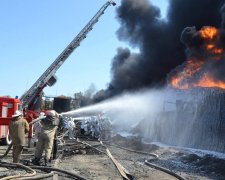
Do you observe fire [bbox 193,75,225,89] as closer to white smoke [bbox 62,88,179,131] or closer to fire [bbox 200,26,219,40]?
white smoke [bbox 62,88,179,131]

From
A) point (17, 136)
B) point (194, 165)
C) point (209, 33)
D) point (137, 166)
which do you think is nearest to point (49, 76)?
point (209, 33)

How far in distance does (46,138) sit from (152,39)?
32303mm

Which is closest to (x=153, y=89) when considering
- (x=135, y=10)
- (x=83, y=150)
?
(x=135, y=10)

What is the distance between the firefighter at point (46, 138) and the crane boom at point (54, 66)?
566 inches

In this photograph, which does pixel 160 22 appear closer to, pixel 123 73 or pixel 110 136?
pixel 123 73

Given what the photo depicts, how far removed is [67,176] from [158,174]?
2.92 meters

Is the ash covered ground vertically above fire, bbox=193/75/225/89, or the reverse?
fire, bbox=193/75/225/89

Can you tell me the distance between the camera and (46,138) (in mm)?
12617

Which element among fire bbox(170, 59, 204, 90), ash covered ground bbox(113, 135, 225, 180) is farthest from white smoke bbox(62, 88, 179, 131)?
ash covered ground bbox(113, 135, 225, 180)

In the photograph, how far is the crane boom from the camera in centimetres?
2761

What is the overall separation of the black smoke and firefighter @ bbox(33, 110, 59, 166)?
27567mm

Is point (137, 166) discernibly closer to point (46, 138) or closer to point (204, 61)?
point (46, 138)

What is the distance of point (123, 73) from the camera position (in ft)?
158

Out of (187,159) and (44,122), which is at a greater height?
(44,122)
